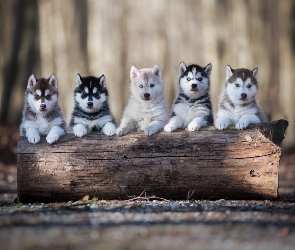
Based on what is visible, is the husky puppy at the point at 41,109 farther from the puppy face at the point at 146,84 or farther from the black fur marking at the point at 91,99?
the puppy face at the point at 146,84

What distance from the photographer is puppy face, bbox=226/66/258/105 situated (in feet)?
29.8

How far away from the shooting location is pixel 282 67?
741 inches

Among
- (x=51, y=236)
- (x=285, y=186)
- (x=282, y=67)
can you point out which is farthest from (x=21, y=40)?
(x=51, y=236)

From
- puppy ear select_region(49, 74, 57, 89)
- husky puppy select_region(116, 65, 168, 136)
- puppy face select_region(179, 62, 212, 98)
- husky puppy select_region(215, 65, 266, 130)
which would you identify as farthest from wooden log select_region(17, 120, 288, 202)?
puppy ear select_region(49, 74, 57, 89)

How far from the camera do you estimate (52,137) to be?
847cm

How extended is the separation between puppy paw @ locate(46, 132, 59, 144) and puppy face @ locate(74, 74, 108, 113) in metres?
0.87

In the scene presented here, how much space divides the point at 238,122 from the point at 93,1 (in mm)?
11239

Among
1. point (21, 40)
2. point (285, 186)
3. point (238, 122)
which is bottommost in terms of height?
point (285, 186)

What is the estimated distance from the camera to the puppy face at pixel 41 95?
30.1ft

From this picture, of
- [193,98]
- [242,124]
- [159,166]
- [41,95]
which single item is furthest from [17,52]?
[242,124]

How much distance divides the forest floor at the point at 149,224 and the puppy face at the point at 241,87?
5.33 ft

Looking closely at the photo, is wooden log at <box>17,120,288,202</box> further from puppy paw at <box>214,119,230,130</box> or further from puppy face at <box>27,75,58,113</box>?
puppy face at <box>27,75,58,113</box>

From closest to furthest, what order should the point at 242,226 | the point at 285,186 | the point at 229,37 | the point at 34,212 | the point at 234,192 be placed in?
the point at 242,226 → the point at 34,212 → the point at 234,192 → the point at 285,186 → the point at 229,37

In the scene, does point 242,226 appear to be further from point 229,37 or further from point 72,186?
point 229,37
